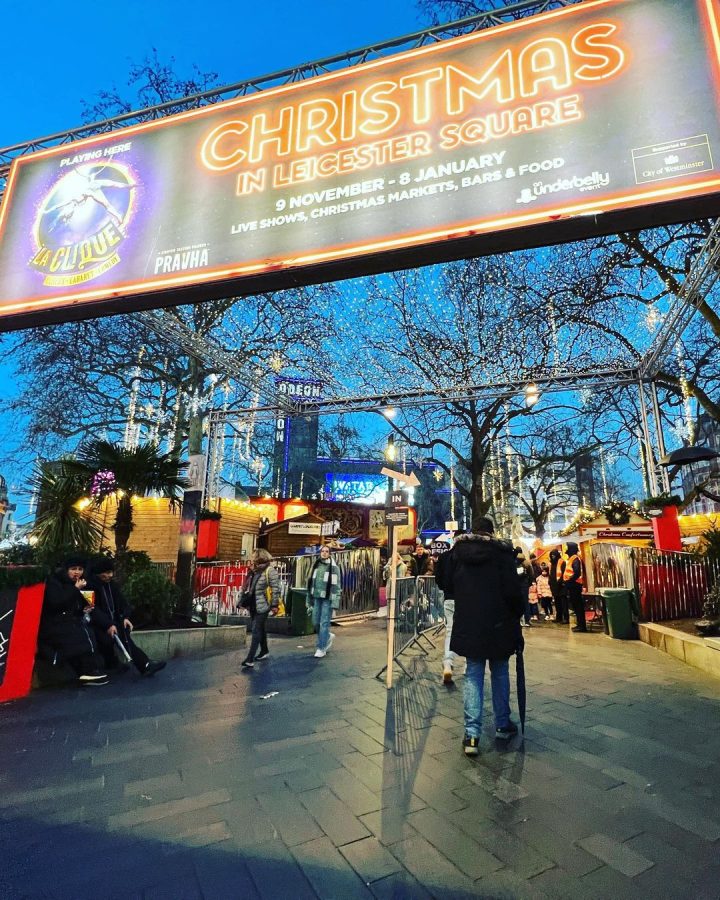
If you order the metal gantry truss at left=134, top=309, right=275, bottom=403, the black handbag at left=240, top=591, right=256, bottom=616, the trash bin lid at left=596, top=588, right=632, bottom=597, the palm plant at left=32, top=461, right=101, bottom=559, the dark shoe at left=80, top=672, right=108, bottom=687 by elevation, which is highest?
the metal gantry truss at left=134, top=309, right=275, bottom=403

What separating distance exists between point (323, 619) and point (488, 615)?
4.75m

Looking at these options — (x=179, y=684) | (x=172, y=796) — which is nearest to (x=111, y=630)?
(x=179, y=684)

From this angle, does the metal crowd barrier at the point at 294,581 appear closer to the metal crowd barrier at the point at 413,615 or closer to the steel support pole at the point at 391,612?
the metal crowd barrier at the point at 413,615

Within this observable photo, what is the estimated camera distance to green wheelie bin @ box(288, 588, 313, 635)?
1057 cm

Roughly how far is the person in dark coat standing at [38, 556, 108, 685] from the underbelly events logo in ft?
12.2

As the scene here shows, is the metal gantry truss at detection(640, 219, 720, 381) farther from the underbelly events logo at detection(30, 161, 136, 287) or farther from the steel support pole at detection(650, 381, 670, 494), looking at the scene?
the underbelly events logo at detection(30, 161, 136, 287)

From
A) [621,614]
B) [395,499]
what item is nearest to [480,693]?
[395,499]

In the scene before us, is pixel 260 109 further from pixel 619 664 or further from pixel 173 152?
pixel 619 664

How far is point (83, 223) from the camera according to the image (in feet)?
18.2

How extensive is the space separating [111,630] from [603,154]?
25.5 ft

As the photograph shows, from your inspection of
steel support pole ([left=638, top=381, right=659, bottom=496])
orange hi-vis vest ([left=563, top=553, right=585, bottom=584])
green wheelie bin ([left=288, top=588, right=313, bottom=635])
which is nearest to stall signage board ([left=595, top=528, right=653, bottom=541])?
steel support pole ([left=638, top=381, right=659, bottom=496])

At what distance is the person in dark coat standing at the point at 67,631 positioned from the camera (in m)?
5.79

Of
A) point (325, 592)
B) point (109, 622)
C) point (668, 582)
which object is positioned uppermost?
point (668, 582)

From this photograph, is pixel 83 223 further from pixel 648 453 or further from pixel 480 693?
pixel 648 453
